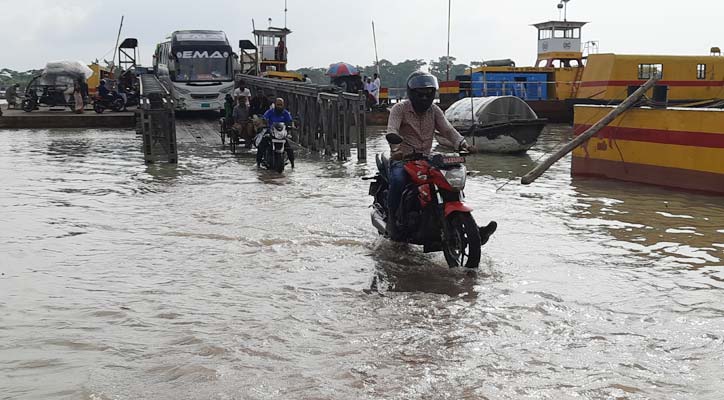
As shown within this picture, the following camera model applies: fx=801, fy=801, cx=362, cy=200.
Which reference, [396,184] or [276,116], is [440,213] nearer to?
[396,184]

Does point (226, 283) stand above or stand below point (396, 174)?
below

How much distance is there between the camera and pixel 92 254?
7.71 m

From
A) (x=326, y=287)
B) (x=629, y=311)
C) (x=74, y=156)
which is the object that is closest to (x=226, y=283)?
(x=326, y=287)

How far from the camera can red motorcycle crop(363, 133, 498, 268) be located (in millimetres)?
6832

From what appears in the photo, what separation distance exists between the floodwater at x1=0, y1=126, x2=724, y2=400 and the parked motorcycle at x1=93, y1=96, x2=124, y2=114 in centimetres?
2092

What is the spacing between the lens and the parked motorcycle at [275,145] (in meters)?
15.1

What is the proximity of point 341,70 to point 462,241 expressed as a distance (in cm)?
2968

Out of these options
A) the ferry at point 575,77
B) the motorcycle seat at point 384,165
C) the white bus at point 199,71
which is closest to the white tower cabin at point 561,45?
the ferry at point 575,77

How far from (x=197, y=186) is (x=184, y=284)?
6819 millimetres

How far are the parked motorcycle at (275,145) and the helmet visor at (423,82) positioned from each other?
796cm

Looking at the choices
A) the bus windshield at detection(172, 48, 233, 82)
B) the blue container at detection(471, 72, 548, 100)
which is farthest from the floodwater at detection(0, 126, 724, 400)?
the blue container at detection(471, 72, 548, 100)

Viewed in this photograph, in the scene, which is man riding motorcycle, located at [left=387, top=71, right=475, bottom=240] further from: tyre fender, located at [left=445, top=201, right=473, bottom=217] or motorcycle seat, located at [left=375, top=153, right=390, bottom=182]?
tyre fender, located at [left=445, top=201, right=473, bottom=217]

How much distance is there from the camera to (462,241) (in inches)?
273

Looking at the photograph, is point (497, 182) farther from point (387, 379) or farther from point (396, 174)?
point (387, 379)
